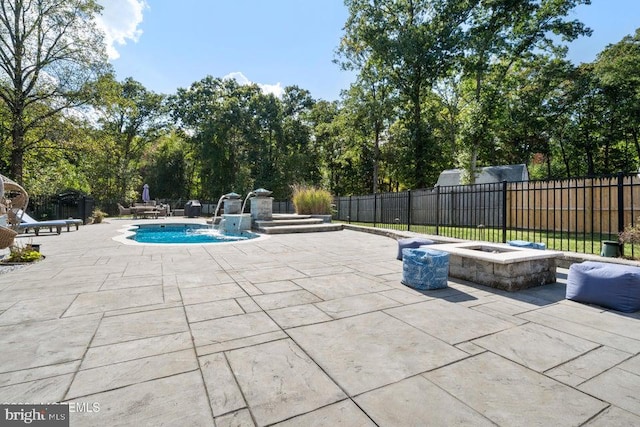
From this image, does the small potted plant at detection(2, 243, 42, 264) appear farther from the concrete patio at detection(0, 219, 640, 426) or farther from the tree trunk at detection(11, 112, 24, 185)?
the tree trunk at detection(11, 112, 24, 185)

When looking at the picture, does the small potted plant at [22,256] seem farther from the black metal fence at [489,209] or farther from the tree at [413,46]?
the tree at [413,46]

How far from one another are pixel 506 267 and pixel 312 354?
2.86 metres

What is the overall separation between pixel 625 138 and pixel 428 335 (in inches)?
968

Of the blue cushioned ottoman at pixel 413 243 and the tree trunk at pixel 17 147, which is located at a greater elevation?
the tree trunk at pixel 17 147

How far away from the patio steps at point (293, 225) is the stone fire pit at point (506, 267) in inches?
247

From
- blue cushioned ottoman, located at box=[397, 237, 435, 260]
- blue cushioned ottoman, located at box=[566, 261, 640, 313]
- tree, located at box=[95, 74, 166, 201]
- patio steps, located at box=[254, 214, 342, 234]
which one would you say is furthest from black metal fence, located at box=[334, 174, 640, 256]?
tree, located at box=[95, 74, 166, 201]

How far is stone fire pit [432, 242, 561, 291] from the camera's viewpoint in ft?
12.4

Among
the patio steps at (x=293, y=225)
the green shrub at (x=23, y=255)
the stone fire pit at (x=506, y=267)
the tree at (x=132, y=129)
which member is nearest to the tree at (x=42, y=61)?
the tree at (x=132, y=129)

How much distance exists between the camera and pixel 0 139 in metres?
13.3

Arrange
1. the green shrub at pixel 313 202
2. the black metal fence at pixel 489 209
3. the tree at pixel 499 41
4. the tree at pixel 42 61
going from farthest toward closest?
1. the tree at pixel 499 41
2. the tree at pixel 42 61
3. the green shrub at pixel 313 202
4. the black metal fence at pixel 489 209

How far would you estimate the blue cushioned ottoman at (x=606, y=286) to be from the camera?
302cm

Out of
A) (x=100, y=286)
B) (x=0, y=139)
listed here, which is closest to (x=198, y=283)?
(x=100, y=286)

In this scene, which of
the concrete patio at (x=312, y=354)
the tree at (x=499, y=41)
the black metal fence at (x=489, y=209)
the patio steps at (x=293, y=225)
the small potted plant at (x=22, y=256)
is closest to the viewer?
the concrete patio at (x=312, y=354)

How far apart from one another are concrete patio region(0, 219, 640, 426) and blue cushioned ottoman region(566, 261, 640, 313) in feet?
0.42
